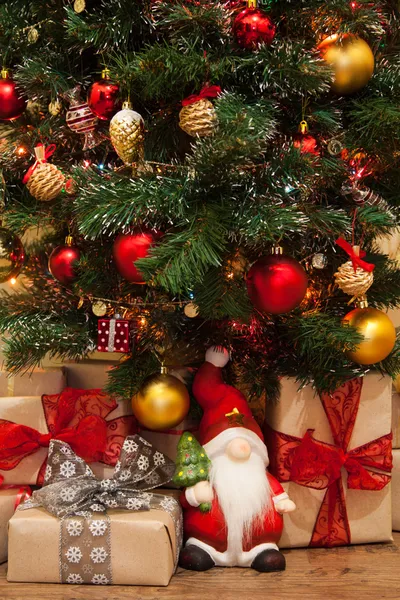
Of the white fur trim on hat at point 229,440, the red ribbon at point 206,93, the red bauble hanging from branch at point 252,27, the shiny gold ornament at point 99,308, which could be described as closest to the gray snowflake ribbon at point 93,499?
the white fur trim on hat at point 229,440

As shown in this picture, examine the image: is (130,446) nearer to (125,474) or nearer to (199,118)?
(125,474)

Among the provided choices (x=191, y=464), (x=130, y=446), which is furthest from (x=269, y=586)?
(x=130, y=446)

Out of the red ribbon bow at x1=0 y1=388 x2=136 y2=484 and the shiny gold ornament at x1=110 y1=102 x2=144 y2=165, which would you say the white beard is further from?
the shiny gold ornament at x1=110 y1=102 x2=144 y2=165

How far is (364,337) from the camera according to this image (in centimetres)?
113

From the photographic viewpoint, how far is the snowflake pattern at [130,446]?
1184 millimetres

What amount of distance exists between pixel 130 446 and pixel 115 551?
0.61ft

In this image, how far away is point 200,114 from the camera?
3.37ft

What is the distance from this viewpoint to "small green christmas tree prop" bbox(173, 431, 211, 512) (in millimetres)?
1117

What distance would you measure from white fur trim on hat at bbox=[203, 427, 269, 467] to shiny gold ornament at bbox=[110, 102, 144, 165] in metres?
0.47

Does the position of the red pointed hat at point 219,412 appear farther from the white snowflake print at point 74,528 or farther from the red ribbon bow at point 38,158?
the red ribbon bow at point 38,158

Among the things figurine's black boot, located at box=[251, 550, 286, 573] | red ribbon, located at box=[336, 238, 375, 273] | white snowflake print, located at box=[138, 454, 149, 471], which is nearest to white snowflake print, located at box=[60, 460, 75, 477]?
white snowflake print, located at box=[138, 454, 149, 471]

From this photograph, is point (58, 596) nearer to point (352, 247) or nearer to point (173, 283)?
point (173, 283)

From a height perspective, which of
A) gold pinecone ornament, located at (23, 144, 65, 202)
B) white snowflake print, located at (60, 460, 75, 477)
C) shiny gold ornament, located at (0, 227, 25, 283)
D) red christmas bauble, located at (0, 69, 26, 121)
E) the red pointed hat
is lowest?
white snowflake print, located at (60, 460, 75, 477)

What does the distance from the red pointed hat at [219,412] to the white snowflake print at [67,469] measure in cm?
22
